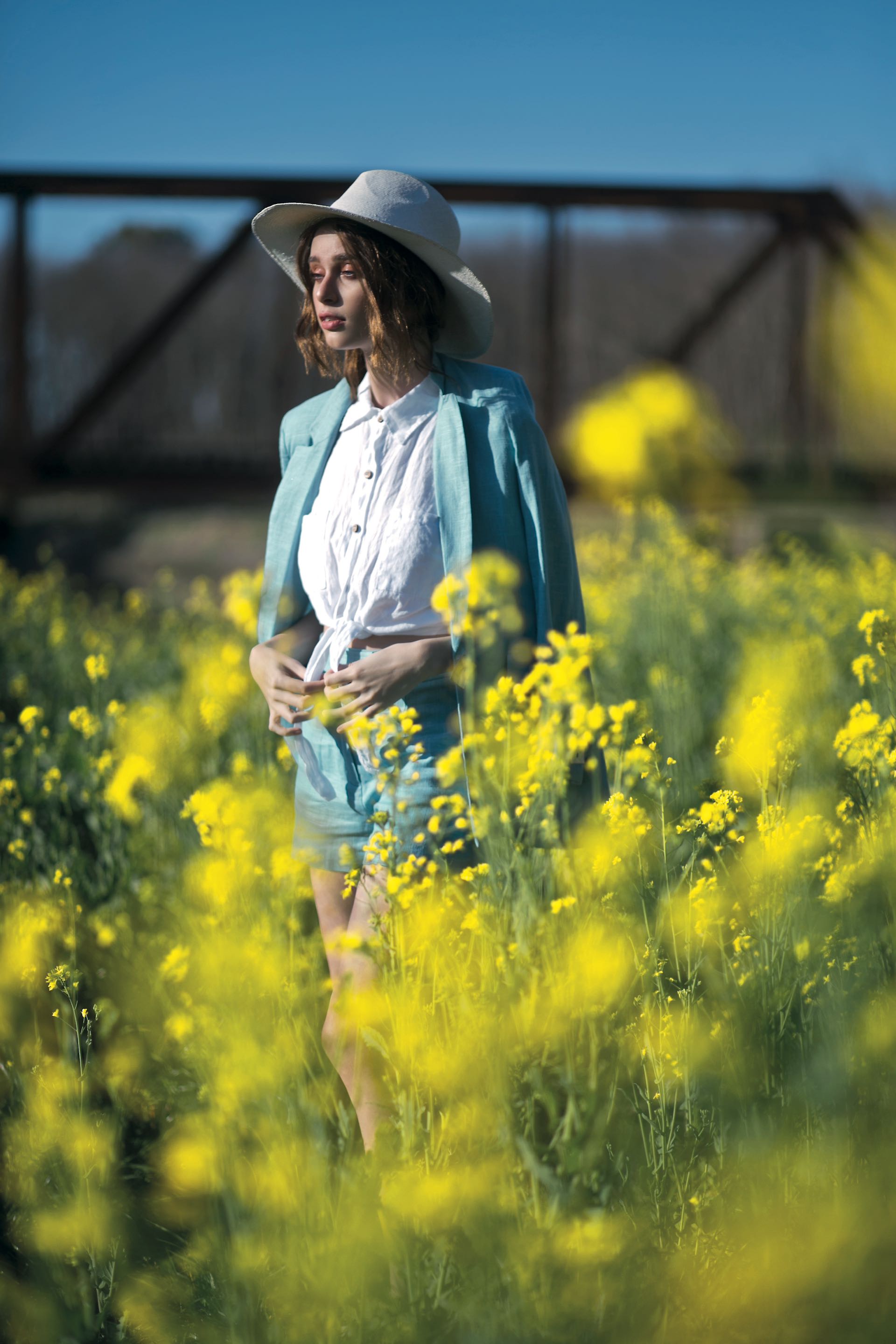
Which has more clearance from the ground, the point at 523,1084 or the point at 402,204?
the point at 402,204

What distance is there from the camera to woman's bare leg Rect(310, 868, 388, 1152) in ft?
4.89

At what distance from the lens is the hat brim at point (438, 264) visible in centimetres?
171

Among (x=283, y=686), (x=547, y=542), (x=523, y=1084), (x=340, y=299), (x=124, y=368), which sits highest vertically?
(x=124, y=368)

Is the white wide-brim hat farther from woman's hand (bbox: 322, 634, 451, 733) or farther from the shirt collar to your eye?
woman's hand (bbox: 322, 634, 451, 733)

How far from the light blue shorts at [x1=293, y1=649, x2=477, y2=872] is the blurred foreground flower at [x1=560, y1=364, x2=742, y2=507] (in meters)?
3.98

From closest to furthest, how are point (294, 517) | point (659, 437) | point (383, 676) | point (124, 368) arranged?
point (383, 676) → point (294, 517) → point (124, 368) → point (659, 437)

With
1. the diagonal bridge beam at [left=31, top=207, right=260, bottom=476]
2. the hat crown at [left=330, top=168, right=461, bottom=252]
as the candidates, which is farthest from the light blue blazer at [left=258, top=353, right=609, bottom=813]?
the diagonal bridge beam at [left=31, top=207, right=260, bottom=476]

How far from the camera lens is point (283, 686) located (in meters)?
1.75

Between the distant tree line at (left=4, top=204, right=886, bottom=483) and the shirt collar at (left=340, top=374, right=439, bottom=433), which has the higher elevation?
the distant tree line at (left=4, top=204, right=886, bottom=483)

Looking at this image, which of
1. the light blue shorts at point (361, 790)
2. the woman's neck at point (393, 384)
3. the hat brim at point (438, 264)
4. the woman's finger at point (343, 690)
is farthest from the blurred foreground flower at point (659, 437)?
the woman's finger at point (343, 690)

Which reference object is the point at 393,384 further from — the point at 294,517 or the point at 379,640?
the point at 379,640

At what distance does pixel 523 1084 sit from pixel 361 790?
54 cm

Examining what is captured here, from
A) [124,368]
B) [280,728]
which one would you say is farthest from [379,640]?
[124,368]

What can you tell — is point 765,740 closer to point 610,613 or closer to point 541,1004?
point 541,1004
